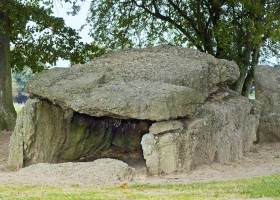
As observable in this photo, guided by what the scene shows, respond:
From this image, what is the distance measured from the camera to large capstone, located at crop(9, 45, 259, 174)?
1862 centimetres

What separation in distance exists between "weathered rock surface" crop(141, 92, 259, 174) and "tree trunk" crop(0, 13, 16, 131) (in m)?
9.28

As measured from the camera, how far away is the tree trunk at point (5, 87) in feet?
91.1

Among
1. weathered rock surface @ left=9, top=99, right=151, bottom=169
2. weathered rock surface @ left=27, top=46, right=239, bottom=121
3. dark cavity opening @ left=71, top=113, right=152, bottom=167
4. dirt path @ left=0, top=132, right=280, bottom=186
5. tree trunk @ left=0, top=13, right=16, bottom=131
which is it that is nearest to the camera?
dirt path @ left=0, top=132, right=280, bottom=186

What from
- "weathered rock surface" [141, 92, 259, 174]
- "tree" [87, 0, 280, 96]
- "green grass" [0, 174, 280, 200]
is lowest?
"green grass" [0, 174, 280, 200]

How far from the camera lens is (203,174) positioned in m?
18.7

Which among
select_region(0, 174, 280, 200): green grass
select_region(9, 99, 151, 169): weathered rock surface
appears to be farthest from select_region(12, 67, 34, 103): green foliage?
select_region(0, 174, 280, 200): green grass

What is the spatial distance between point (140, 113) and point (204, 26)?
14887 millimetres

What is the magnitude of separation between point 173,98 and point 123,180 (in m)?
2.98

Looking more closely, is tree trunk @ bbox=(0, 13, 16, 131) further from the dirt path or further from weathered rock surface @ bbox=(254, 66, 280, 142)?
weathered rock surface @ bbox=(254, 66, 280, 142)

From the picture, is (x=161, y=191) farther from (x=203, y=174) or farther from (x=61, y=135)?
(x=61, y=135)

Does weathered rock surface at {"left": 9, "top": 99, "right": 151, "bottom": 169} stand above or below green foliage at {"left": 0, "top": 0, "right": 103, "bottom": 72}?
below

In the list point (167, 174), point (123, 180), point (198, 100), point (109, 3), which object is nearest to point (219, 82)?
point (198, 100)

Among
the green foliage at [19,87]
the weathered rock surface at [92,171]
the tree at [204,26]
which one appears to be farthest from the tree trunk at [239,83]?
the green foliage at [19,87]

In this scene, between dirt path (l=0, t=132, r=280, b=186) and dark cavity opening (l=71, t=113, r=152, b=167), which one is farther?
dark cavity opening (l=71, t=113, r=152, b=167)
